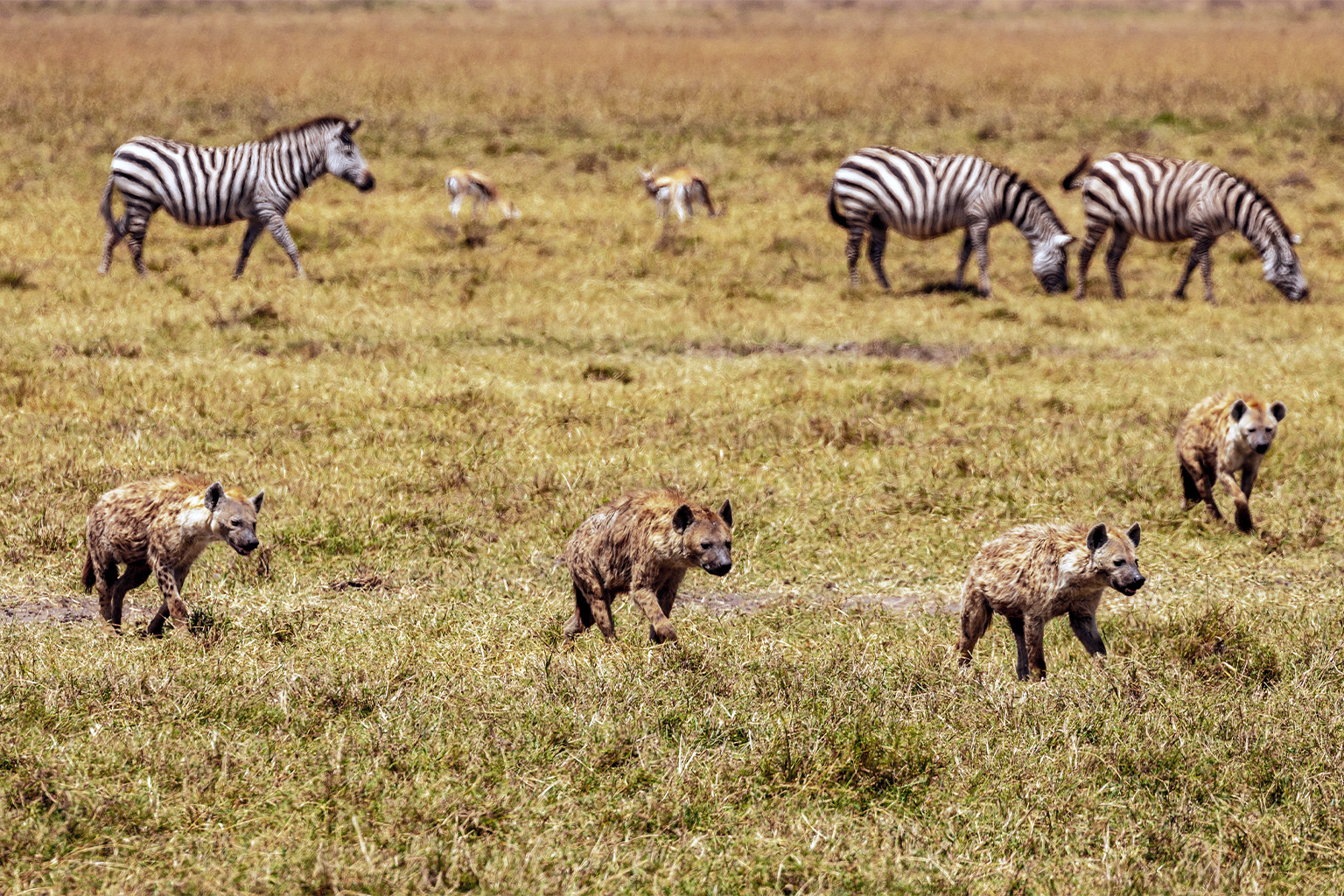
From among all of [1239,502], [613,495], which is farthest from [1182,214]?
[613,495]

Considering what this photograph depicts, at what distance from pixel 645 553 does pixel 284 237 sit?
1066 centimetres

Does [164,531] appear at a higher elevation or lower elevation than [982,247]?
lower

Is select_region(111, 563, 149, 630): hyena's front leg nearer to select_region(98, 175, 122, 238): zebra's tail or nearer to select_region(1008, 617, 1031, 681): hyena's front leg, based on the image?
select_region(1008, 617, 1031, 681): hyena's front leg

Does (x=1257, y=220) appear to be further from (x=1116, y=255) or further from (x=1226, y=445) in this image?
(x=1226, y=445)

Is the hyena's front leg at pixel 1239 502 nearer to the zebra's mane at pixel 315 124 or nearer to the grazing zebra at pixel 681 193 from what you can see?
the grazing zebra at pixel 681 193

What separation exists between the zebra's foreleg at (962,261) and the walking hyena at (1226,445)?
780 cm

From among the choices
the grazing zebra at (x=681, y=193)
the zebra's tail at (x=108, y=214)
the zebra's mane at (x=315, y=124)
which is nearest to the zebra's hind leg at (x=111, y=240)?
the zebra's tail at (x=108, y=214)

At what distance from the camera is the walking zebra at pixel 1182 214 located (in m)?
16.6

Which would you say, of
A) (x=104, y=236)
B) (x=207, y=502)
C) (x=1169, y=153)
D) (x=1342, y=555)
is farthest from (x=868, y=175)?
(x=207, y=502)

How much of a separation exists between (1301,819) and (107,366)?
9.30 metres

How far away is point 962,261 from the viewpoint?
17156 mm

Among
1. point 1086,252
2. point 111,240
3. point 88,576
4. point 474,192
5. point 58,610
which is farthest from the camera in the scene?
point 474,192

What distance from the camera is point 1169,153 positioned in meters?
22.7

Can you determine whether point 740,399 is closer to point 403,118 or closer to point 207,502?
point 207,502
